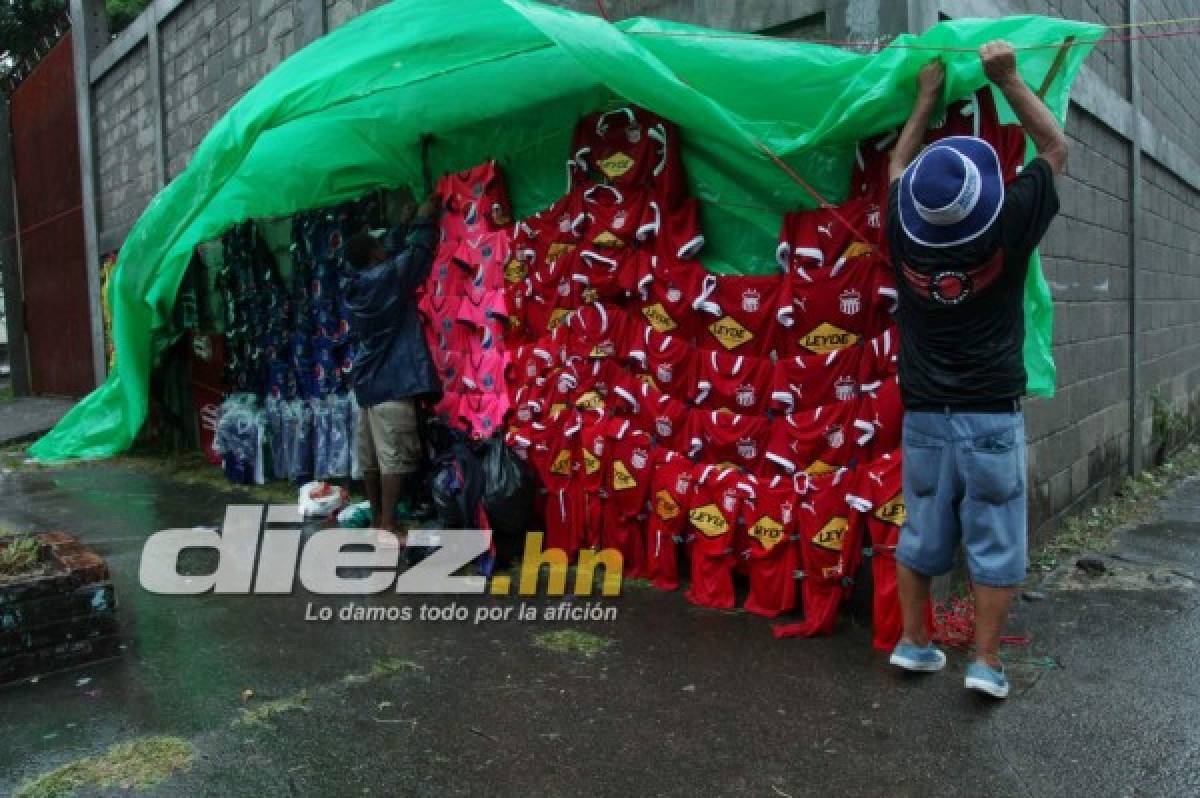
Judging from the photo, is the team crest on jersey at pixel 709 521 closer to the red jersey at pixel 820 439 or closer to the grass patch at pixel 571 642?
the red jersey at pixel 820 439

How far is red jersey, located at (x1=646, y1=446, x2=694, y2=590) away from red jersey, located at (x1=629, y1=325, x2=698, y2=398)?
0.32m

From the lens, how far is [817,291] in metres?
3.78

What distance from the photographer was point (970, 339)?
307 cm

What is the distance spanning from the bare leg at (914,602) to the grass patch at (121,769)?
252 cm

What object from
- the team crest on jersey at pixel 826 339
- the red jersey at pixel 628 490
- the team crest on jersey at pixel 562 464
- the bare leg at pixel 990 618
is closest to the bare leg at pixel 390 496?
the team crest on jersey at pixel 562 464

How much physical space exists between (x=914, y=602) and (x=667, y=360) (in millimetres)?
1604

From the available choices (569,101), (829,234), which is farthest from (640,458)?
(569,101)

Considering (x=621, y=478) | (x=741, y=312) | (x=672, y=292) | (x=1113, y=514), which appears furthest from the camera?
(x=1113, y=514)

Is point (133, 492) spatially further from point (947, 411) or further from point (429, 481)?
point (947, 411)

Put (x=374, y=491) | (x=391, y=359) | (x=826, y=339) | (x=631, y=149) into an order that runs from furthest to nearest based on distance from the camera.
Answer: (x=374, y=491), (x=391, y=359), (x=631, y=149), (x=826, y=339)

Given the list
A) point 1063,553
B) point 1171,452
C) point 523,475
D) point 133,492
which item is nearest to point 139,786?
point 523,475

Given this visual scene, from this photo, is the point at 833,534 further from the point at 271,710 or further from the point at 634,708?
the point at 271,710

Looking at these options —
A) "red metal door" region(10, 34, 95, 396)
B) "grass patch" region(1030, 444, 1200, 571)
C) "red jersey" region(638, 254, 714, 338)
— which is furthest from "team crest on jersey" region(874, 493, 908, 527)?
"red metal door" region(10, 34, 95, 396)

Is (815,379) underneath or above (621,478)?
above
